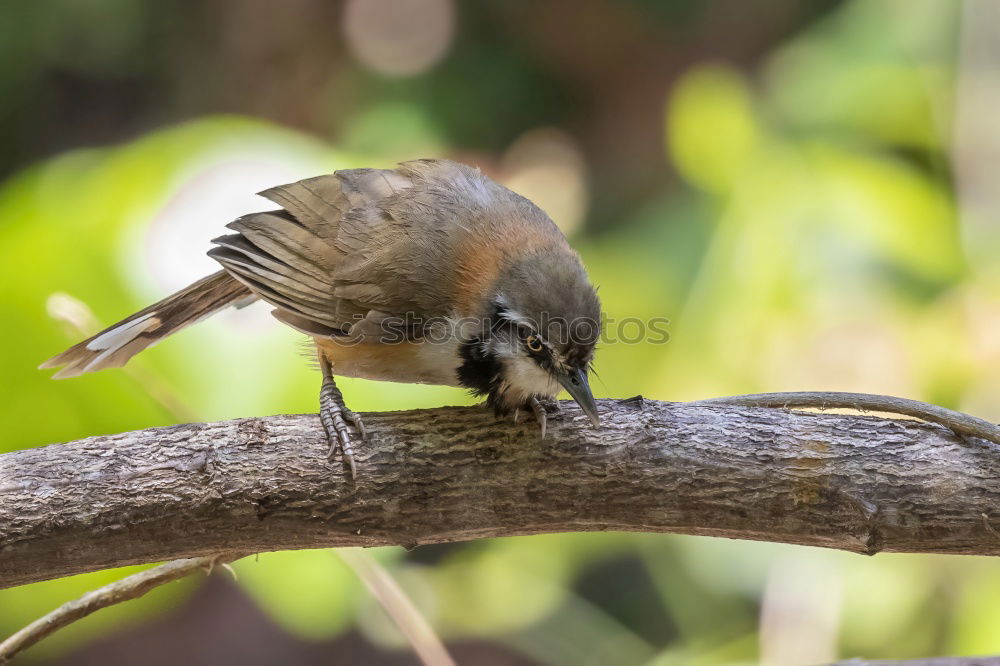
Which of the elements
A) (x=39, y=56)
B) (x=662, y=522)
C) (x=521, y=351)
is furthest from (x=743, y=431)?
(x=39, y=56)

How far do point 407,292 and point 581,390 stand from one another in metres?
0.78

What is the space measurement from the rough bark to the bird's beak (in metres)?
0.11

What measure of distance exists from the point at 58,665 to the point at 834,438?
614cm

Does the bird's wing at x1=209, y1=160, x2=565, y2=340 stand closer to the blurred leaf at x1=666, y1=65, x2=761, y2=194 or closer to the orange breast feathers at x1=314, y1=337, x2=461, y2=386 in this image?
the orange breast feathers at x1=314, y1=337, x2=461, y2=386

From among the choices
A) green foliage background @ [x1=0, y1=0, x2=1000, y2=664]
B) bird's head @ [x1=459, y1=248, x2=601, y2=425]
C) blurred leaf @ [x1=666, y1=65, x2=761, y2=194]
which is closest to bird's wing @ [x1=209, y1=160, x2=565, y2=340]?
bird's head @ [x1=459, y1=248, x2=601, y2=425]

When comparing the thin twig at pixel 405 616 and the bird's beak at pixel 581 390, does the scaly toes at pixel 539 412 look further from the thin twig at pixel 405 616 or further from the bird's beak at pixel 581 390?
the thin twig at pixel 405 616

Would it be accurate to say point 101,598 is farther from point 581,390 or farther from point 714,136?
point 714,136

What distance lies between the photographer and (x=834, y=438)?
2982 millimetres

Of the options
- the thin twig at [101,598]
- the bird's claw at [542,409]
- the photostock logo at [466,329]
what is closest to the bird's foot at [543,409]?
the bird's claw at [542,409]

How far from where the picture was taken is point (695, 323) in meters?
5.00

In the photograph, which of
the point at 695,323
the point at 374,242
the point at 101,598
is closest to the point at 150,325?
the point at 374,242

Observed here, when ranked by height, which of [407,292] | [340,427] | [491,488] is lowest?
[491,488]

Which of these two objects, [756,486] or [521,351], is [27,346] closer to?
[521,351]

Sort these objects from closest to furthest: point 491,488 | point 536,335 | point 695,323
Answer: point 491,488, point 536,335, point 695,323
